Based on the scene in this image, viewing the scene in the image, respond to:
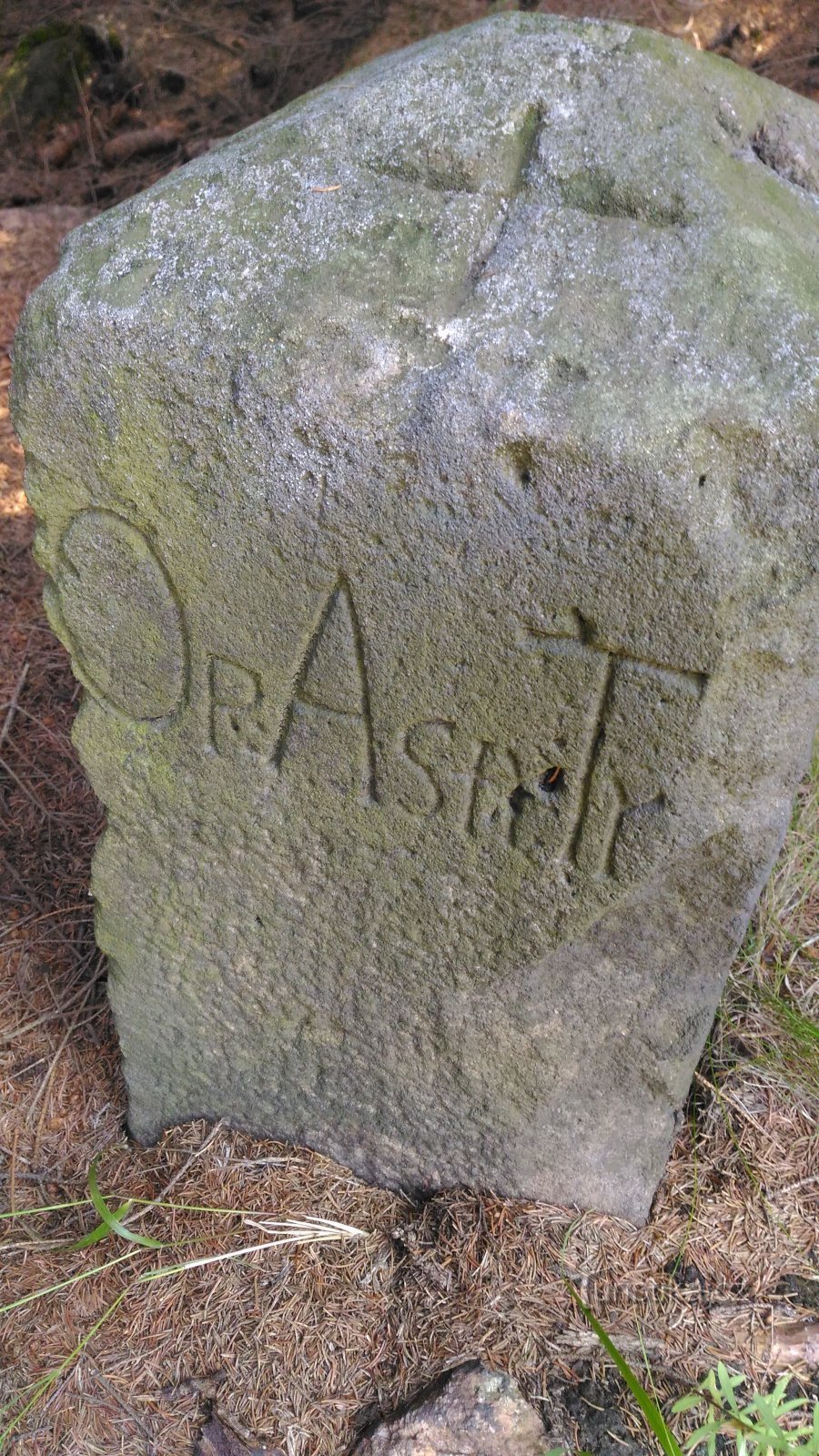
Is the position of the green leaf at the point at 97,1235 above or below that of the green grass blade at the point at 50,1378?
above

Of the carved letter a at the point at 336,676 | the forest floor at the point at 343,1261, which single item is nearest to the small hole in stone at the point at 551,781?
the carved letter a at the point at 336,676

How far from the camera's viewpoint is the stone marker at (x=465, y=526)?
1.14 meters

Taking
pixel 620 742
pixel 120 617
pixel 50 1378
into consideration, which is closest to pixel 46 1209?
pixel 50 1378

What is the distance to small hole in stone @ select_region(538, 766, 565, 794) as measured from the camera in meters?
1.37

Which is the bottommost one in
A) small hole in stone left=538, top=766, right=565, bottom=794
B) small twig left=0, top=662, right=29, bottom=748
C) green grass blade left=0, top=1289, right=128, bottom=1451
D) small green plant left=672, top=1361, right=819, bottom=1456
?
green grass blade left=0, top=1289, right=128, bottom=1451

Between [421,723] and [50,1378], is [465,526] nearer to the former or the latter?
[421,723]

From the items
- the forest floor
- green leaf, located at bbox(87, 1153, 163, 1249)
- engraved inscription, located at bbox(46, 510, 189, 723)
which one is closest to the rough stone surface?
the forest floor

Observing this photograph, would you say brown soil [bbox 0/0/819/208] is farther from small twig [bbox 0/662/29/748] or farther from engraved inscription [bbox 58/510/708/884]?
engraved inscription [bbox 58/510/708/884]

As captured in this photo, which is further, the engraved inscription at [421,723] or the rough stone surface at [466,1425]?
the rough stone surface at [466,1425]

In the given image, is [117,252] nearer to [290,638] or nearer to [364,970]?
[290,638]

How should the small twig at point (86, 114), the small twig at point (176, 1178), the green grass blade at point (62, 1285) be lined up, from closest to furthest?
the green grass blade at point (62, 1285) → the small twig at point (176, 1178) → the small twig at point (86, 114)

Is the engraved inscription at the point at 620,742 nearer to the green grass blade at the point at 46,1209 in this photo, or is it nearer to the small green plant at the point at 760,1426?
the small green plant at the point at 760,1426

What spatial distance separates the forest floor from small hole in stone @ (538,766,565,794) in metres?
0.74

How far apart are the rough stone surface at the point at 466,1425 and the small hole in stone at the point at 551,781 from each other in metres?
0.82
